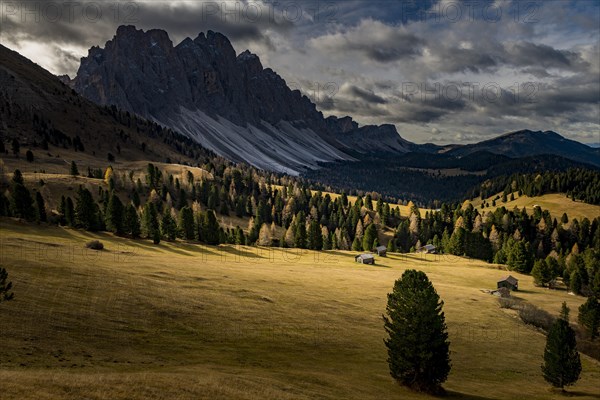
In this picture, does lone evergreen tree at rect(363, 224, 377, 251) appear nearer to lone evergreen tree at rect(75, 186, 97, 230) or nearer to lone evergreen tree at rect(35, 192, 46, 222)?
lone evergreen tree at rect(75, 186, 97, 230)

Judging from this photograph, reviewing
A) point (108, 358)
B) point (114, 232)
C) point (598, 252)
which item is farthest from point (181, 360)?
point (598, 252)

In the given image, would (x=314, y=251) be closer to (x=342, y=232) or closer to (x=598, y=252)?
(x=342, y=232)

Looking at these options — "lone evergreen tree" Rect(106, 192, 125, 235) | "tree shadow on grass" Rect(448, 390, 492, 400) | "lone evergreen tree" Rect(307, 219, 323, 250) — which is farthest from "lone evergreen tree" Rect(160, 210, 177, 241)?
"tree shadow on grass" Rect(448, 390, 492, 400)

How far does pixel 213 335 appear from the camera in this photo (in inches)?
1833

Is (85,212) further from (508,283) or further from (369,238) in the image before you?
(508,283)

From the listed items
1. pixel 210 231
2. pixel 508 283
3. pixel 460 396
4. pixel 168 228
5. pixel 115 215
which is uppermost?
pixel 115 215

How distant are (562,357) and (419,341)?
19.6 meters

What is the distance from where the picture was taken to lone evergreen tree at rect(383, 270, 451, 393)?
37062 millimetres

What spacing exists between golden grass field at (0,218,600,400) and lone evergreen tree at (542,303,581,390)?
6.77ft

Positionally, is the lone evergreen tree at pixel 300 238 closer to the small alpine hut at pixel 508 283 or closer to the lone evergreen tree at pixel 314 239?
the lone evergreen tree at pixel 314 239

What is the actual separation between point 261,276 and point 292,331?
3158 centimetres

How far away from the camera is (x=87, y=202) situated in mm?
112750

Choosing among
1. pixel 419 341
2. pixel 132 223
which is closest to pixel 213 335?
pixel 419 341

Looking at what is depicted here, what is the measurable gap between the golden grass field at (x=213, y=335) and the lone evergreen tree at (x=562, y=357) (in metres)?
2.06
